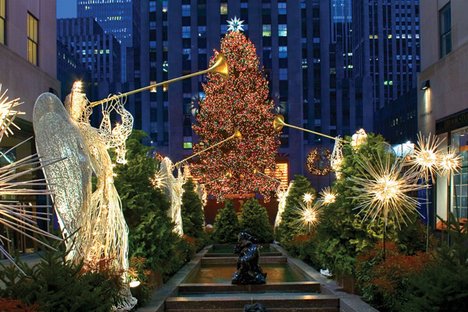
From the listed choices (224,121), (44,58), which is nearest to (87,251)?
(44,58)

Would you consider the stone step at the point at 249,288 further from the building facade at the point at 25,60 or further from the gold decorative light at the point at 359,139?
the building facade at the point at 25,60

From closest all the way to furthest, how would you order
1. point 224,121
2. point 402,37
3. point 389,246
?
point 389,246, point 224,121, point 402,37

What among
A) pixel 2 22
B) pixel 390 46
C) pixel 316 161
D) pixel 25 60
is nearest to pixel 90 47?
pixel 390 46

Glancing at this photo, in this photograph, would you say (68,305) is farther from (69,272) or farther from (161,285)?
(161,285)

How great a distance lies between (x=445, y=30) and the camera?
2592cm

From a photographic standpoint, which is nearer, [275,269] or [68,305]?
[68,305]

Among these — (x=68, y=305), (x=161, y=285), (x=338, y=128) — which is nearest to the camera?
(x=68, y=305)

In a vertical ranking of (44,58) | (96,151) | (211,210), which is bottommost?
(211,210)

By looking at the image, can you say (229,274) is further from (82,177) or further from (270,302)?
(82,177)

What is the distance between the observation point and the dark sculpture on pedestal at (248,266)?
56.1 ft

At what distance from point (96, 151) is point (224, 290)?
7.16 metres

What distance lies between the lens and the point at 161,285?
640 inches

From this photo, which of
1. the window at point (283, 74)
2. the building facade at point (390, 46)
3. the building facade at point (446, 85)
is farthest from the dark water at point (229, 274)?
the building facade at point (390, 46)

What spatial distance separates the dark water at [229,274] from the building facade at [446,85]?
5.35 m
